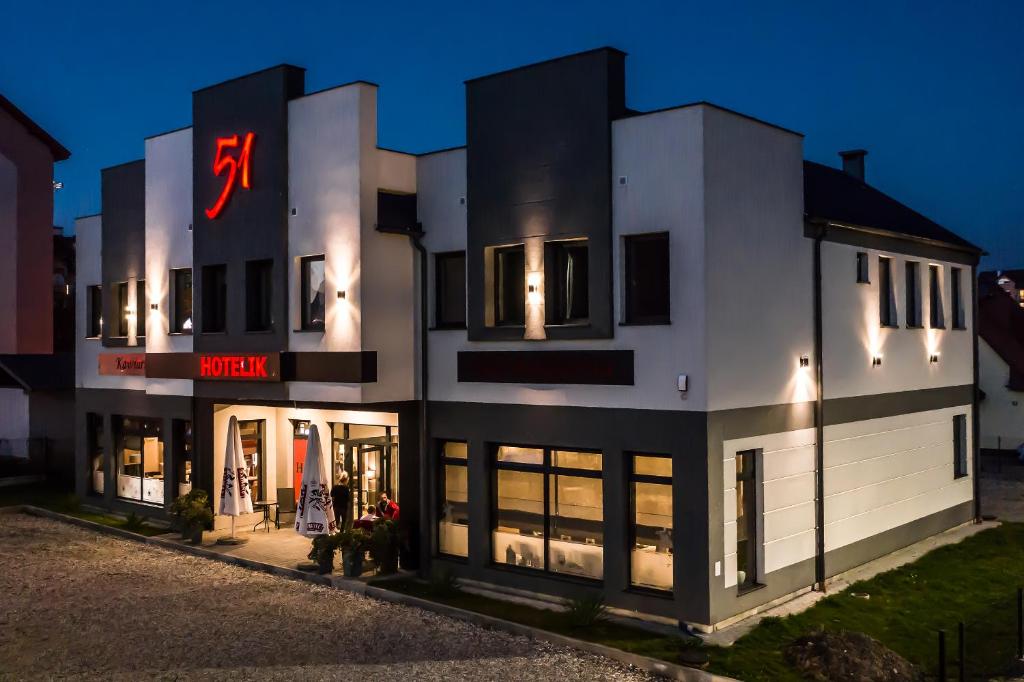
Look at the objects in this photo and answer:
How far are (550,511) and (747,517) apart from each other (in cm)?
333

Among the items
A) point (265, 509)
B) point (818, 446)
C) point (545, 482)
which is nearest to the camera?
point (545, 482)

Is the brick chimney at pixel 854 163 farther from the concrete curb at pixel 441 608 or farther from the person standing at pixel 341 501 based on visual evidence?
the concrete curb at pixel 441 608

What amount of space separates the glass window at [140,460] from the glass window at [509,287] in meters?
11.7

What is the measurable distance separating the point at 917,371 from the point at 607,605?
32.9ft

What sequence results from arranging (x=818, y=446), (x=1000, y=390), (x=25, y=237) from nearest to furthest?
1. (x=818, y=446)
2. (x=25, y=237)
3. (x=1000, y=390)

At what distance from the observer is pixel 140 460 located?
2523 cm

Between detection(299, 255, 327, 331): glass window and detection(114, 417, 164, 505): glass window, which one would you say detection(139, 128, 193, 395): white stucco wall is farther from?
detection(299, 255, 327, 331): glass window

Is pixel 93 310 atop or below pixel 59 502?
atop

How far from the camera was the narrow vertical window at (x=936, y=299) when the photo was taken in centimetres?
2260

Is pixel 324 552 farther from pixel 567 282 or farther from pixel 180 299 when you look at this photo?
pixel 180 299

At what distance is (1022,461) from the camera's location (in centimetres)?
3597

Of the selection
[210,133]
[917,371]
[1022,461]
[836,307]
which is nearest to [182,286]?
[210,133]

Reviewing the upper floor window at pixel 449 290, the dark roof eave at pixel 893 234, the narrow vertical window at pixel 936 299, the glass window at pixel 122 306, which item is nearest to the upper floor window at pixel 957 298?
the dark roof eave at pixel 893 234

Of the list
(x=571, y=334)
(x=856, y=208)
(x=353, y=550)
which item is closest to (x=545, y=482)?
(x=571, y=334)
